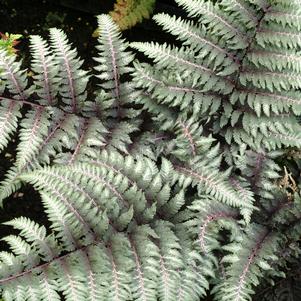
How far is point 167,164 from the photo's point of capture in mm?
2775

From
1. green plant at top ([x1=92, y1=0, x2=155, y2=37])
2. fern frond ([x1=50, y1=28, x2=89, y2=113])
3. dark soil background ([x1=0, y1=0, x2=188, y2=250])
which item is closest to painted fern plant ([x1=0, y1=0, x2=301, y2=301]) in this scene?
fern frond ([x1=50, y1=28, x2=89, y2=113])

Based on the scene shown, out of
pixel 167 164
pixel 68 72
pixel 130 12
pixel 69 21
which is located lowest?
pixel 167 164

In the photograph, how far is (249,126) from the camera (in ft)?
9.59

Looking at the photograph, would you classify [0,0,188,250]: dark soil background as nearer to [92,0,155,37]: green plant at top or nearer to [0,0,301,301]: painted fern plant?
[92,0,155,37]: green plant at top

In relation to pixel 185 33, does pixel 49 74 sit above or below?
below

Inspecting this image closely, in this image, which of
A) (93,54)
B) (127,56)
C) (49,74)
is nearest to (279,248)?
(127,56)

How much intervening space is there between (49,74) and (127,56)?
0.45m

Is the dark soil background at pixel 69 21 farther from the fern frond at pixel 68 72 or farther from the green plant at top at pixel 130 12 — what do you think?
the fern frond at pixel 68 72

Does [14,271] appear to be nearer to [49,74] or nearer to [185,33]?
[49,74]

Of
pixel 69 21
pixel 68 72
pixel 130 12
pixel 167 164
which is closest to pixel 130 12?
pixel 130 12

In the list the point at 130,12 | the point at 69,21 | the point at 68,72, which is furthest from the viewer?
the point at 69,21

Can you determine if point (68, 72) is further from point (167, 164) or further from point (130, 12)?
point (130, 12)

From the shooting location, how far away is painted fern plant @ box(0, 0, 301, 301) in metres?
2.46

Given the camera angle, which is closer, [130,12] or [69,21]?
[130,12]
